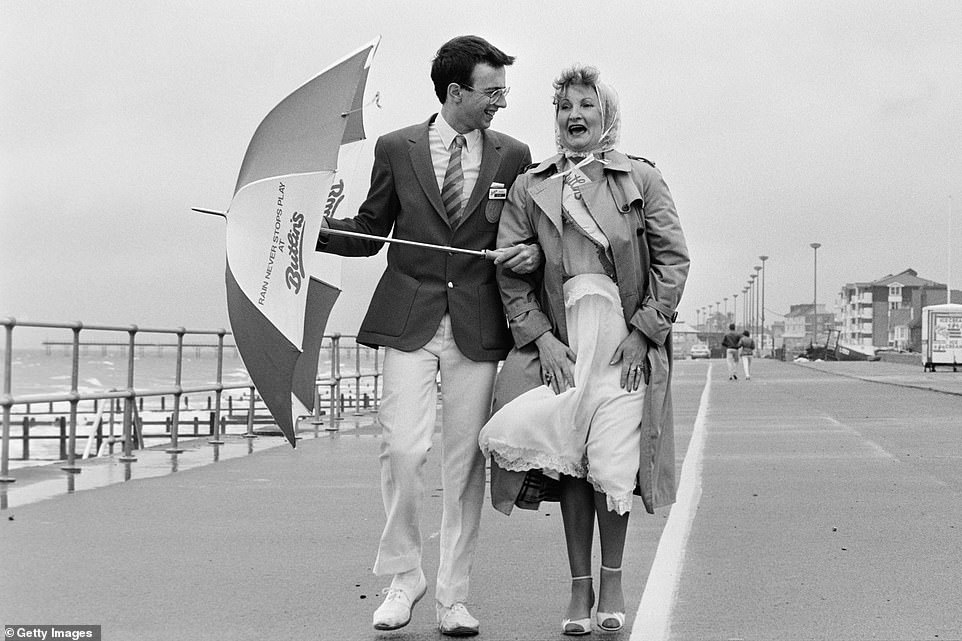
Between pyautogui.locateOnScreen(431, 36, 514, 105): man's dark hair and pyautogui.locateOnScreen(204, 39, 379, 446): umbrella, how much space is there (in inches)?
12.2

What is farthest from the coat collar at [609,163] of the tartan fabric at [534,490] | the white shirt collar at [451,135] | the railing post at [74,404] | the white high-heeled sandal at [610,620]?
the railing post at [74,404]

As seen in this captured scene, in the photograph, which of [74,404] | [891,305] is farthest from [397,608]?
[891,305]

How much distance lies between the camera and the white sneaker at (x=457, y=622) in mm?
4848

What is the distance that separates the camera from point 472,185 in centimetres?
513

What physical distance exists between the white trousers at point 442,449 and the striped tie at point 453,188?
0.41 meters

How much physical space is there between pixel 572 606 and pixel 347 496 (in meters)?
4.63

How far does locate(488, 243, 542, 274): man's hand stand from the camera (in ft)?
16.1

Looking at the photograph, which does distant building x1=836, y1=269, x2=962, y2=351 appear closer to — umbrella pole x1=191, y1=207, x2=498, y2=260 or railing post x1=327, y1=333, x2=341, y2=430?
railing post x1=327, y1=333, x2=341, y2=430

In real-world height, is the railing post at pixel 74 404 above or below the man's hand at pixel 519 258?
below

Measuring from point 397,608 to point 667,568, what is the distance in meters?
1.87

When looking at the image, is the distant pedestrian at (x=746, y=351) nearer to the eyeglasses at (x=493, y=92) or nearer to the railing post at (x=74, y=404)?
the railing post at (x=74, y=404)

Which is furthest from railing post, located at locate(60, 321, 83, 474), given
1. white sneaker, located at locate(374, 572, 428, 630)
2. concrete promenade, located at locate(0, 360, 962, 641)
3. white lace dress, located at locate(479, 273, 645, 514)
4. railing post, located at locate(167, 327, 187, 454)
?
white lace dress, located at locate(479, 273, 645, 514)

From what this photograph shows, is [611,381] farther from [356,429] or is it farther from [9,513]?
[356,429]

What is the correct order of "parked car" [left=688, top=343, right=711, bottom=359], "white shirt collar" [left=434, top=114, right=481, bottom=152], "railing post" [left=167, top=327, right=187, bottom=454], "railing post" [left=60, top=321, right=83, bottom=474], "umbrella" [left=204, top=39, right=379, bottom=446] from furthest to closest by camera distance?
"parked car" [left=688, top=343, right=711, bottom=359] < "railing post" [left=167, top=327, right=187, bottom=454] < "railing post" [left=60, top=321, right=83, bottom=474] < "white shirt collar" [left=434, top=114, right=481, bottom=152] < "umbrella" [left=204, top=39, right=379, bottom=446]
